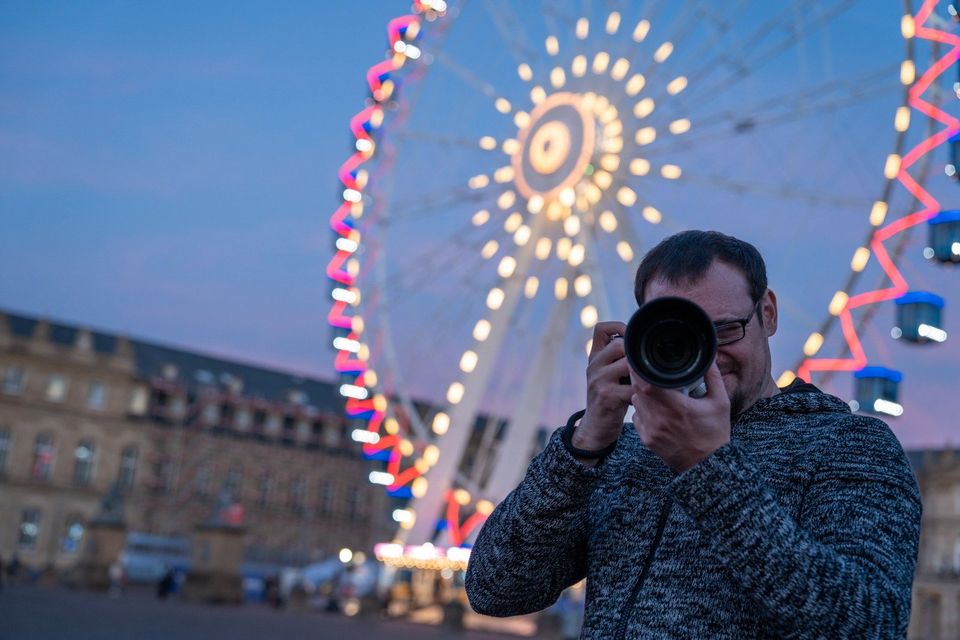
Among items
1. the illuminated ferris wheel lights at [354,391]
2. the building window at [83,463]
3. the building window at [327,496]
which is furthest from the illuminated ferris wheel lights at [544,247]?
the building window at [327,496]

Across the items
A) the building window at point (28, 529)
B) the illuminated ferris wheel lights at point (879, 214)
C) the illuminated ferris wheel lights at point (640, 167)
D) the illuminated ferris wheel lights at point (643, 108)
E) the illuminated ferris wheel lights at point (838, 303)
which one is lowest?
the building window at point (28, 529)

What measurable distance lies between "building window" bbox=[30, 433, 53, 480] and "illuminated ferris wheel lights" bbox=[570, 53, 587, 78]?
50722 mm

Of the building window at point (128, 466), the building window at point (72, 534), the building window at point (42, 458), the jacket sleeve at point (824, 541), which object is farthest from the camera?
the building window at point (128, 466)

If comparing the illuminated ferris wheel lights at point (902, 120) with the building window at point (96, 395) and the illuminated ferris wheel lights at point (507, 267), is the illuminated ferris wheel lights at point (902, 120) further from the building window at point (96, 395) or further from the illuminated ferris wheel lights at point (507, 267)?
the building window at point (96, 395)

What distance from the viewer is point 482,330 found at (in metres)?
23.4

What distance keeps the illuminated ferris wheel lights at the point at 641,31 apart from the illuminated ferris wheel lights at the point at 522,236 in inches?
153

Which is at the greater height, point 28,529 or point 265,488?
point 265,488

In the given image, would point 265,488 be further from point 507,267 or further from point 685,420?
point 685,420

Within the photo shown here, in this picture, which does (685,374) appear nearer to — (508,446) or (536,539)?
(536,539)

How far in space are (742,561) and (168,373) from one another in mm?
73944

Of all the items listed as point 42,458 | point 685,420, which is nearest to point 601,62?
point 685,420

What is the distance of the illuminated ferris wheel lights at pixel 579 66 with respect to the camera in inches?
890

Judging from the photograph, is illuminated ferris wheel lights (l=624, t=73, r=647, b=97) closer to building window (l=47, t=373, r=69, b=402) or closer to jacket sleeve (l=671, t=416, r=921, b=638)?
jacket sleeve (l=671, t=416, r=921, b=638)

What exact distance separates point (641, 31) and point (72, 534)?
52816 millimetres
